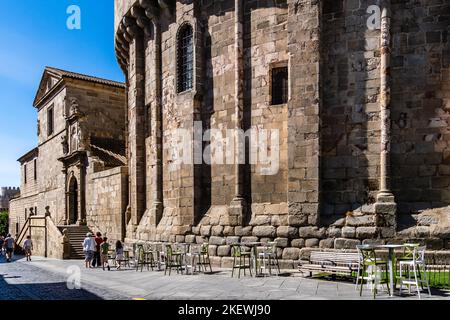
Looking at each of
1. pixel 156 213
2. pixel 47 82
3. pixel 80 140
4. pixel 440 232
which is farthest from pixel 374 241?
pixel 47 82

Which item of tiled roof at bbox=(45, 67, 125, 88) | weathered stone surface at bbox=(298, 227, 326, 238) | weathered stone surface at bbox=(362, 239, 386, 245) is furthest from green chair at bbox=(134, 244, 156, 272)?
tiled roof at bbox=(45, 67, 125, 88)

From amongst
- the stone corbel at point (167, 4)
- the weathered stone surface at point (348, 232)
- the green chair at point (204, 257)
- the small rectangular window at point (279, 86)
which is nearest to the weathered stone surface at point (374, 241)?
the weathered stone surface at point (348, 232)

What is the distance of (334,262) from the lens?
10445 millimetres

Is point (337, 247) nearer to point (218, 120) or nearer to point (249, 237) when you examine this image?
point (249, 237)

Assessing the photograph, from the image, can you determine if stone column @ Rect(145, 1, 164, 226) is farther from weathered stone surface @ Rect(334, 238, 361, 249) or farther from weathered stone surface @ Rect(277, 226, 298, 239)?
weathered stone surface @ Rect(334, 238, 361, 249)

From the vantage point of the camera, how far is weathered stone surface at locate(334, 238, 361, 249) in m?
11.6

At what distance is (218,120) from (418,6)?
21.1 feet

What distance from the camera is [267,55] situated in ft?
44.3

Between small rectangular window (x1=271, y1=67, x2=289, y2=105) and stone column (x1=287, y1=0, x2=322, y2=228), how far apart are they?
73 cm

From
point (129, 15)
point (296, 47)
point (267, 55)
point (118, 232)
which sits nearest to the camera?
point (296, 47)

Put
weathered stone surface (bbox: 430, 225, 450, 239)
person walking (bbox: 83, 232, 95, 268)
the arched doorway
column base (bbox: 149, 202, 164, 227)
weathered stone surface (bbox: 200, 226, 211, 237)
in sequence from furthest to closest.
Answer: the arched doorway
column base (bbox: 149, 202, 164, 227)
person walking (bbox: 83, 232, 95, 268)
weathered stone surface (bbox: 200, 226, 211, 237)
weathered stone surface (bbox: 430, 225, 450, 239)

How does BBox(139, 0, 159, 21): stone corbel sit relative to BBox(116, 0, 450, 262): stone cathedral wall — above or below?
above

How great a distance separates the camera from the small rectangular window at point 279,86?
13.5 metres

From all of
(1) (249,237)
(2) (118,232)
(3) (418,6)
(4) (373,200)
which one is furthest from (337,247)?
(2) (118,232)
